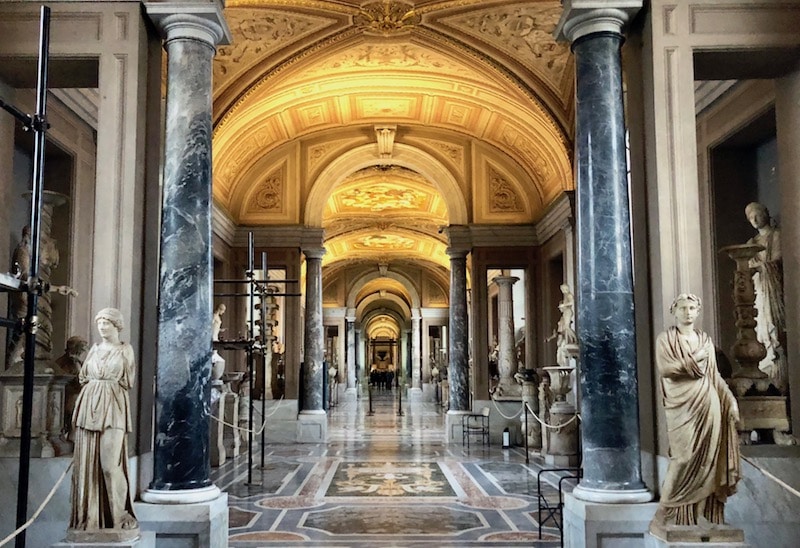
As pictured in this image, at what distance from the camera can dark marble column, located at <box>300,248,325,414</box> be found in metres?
17.2

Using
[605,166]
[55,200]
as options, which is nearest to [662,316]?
[605,166]

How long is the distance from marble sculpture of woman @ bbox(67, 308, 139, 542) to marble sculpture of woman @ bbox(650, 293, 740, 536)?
12.5 ft

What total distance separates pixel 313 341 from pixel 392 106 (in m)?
5.30

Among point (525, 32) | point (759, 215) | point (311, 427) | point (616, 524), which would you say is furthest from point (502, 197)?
point (616, 524)

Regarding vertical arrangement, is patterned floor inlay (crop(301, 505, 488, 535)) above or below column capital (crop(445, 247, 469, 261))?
below

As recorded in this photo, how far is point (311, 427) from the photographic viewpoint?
17.0 m

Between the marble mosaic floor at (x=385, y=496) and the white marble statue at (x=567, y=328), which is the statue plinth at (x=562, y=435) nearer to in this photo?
the white marble statue at (x=567, y=328)

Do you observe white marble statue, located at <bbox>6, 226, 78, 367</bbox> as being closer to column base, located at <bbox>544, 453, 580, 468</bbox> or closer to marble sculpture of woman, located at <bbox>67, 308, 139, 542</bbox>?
marble sculpture of woman, located at <bbox>67, 308, 139, 542</bbox>

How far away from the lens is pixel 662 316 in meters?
6.25

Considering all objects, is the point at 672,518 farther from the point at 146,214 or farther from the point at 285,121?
the point at 285,121

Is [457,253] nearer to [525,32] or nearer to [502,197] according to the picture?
[502,197]

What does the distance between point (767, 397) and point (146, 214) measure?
217 inches

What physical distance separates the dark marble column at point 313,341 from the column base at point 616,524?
11.5m

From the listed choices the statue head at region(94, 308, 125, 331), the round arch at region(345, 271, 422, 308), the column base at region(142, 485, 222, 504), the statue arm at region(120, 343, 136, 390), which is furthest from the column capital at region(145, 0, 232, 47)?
the round arch at region(345, 271, 422, 308)
